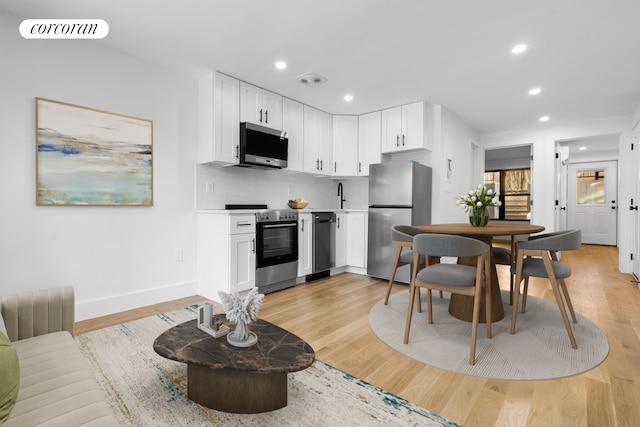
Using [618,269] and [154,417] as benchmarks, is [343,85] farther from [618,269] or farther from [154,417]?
[618,269]

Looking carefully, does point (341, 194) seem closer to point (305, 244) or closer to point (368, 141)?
point (368, 141)

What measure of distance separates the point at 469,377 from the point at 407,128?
10.7 ft

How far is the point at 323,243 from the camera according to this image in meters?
4.34

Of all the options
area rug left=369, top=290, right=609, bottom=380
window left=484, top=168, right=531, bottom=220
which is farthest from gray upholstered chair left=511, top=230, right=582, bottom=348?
window left=484, top=168, right=531, bottom=220

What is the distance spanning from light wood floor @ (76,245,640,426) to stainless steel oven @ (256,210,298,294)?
199 millimetres

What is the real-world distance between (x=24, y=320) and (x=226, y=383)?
3.49 feet

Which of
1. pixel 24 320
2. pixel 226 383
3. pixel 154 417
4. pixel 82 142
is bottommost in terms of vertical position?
pixel 154 417

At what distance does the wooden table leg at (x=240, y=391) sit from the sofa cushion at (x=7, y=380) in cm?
74

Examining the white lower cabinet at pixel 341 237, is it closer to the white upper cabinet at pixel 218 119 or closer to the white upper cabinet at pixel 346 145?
the white upper cabinet at pixel 346 145

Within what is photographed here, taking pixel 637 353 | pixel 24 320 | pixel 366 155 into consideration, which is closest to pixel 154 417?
pixel 24 320

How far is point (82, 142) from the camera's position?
2.68 metres

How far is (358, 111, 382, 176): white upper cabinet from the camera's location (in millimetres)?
4617

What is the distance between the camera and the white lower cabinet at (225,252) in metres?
3.21

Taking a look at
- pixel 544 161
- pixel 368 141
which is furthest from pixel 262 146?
pixel 544 161
